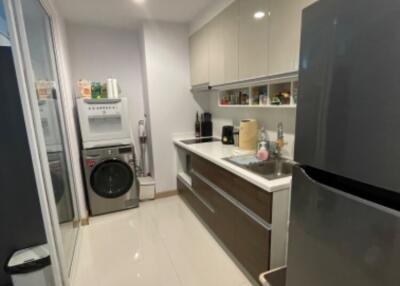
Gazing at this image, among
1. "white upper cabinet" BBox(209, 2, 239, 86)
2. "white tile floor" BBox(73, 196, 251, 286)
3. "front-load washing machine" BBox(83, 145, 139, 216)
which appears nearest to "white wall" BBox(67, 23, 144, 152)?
"front-load washing machine" BBox(83, 145, 139, 216)

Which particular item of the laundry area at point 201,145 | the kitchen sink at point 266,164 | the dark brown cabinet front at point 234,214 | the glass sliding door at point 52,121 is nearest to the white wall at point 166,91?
the laundry area at point 201,145

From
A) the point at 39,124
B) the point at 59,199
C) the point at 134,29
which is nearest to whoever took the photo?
the point at 39,124

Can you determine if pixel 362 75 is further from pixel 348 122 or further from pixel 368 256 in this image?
pixel 368 256

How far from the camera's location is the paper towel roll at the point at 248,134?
7.38ft

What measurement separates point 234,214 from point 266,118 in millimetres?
1026

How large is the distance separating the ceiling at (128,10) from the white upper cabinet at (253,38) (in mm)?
607

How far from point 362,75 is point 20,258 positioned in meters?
2.20

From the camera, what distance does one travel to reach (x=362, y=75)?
0.63 m

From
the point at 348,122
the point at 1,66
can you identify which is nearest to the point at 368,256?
the point at 348,122

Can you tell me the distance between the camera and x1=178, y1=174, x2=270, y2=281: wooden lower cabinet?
4.96ft

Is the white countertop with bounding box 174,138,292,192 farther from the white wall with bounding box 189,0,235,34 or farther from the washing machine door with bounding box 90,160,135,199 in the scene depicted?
the white wall with bounding box 189,0,235,34

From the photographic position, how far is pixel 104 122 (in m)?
2.81

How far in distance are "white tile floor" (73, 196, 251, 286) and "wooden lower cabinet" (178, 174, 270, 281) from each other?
0.16 meters

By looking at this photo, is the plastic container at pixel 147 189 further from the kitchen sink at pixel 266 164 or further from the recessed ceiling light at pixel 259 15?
the recessed ceiling light at pixel 259 15
